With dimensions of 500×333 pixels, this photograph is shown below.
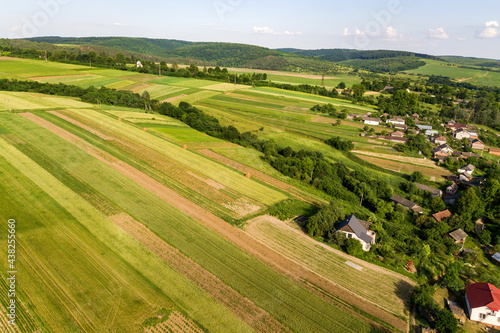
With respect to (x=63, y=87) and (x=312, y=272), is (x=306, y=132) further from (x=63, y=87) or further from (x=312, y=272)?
(x=63, y=87)

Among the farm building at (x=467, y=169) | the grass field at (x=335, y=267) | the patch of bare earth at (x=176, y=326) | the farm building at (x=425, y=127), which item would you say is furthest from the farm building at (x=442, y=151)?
the patch of bare earth at (x=176, y=326)

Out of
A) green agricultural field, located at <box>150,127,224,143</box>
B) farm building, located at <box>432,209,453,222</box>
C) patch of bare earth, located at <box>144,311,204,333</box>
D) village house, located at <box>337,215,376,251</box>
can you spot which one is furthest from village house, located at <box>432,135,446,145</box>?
patch of bare earth, located at <box>144,311,204,333</box>

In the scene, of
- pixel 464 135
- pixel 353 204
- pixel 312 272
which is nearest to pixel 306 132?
pixel 353 204

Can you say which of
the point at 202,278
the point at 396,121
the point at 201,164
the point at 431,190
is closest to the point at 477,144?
the point at 396,121

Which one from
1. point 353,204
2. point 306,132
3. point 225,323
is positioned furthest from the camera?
point 306,132

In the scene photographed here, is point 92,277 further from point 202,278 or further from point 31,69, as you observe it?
point 31,69

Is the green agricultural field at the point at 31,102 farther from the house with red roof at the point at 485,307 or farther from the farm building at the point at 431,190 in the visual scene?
the house with red roof at the point at 485,307
